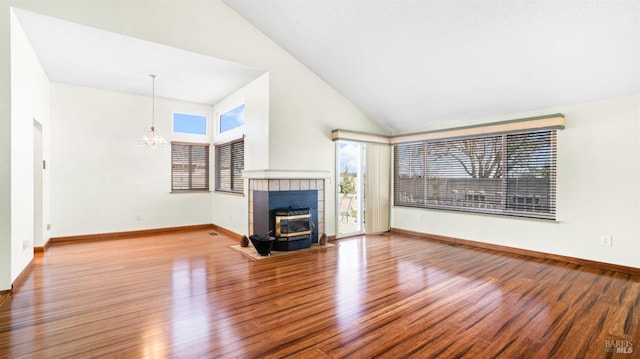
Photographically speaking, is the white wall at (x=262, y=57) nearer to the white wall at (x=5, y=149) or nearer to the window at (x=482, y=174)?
the white wall at (x=5, y=149)

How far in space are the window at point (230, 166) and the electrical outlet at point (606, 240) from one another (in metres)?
5.68

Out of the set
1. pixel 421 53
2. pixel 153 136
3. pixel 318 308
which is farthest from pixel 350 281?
pixel 153 136

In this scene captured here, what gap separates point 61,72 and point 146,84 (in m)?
1.18

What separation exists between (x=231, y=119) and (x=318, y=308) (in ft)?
15.6

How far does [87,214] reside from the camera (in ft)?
18.3

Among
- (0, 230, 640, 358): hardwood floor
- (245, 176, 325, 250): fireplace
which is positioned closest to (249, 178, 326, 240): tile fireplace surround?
(245, 176, 325, 250): fireplace

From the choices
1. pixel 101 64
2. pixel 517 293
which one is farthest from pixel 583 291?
pixel 101 64

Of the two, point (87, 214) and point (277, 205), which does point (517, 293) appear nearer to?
point (277, 205)

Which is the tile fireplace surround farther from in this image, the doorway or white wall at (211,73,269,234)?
the doorway

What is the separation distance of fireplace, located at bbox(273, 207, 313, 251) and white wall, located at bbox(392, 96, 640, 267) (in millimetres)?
3346

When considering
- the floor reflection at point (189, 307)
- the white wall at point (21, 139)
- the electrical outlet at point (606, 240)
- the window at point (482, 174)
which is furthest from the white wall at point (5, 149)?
the electrical outlet at point (606, 240)

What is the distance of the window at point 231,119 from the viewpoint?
592cm

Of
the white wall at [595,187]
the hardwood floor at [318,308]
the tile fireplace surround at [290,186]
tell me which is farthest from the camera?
the tile fireplace surround at [290,186]

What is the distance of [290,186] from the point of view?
5039 millimetres
